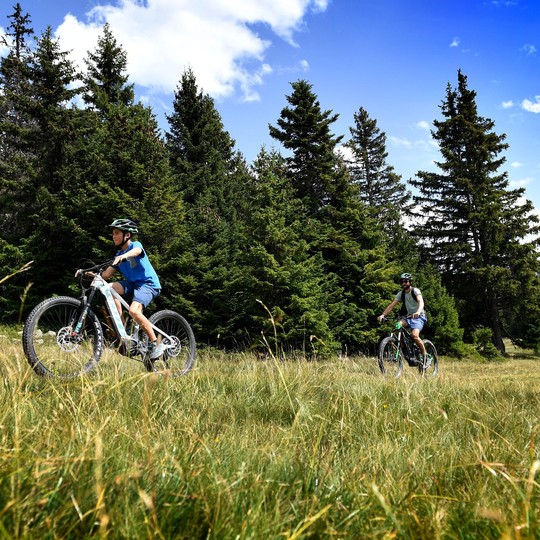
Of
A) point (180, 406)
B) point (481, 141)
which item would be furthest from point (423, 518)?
point (481, 141)

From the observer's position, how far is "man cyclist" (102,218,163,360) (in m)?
5.29

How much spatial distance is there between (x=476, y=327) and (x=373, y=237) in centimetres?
1478

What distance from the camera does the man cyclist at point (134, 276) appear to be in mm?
5285

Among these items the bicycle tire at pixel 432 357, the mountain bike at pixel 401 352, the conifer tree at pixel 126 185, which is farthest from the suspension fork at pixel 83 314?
the conifer tree at pixel 126 185

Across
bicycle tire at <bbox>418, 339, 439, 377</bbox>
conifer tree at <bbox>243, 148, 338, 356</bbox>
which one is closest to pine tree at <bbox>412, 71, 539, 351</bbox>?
conifer tree at <bbox>243, 148, 338, 356</bbox>

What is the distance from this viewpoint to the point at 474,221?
102ft

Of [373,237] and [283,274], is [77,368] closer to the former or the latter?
[283,274]

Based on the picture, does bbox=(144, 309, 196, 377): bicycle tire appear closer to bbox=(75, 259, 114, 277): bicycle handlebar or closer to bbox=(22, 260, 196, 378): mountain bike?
bbox=(22, 260, 196, 378): mountain bike

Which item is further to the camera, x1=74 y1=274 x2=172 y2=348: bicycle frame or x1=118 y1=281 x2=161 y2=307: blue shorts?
x1=118 y1=281 x2=161 y2=307: blue shorts

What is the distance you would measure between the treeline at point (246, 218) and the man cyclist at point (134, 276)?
11.6 metres

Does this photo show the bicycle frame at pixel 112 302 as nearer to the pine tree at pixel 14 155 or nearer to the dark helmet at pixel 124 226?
the dark helmet at pixel 124 226

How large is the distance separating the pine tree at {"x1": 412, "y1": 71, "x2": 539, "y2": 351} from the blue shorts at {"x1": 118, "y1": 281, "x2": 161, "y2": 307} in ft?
96.9

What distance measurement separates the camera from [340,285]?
85.6ft

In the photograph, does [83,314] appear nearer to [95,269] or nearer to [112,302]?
[112,302]
